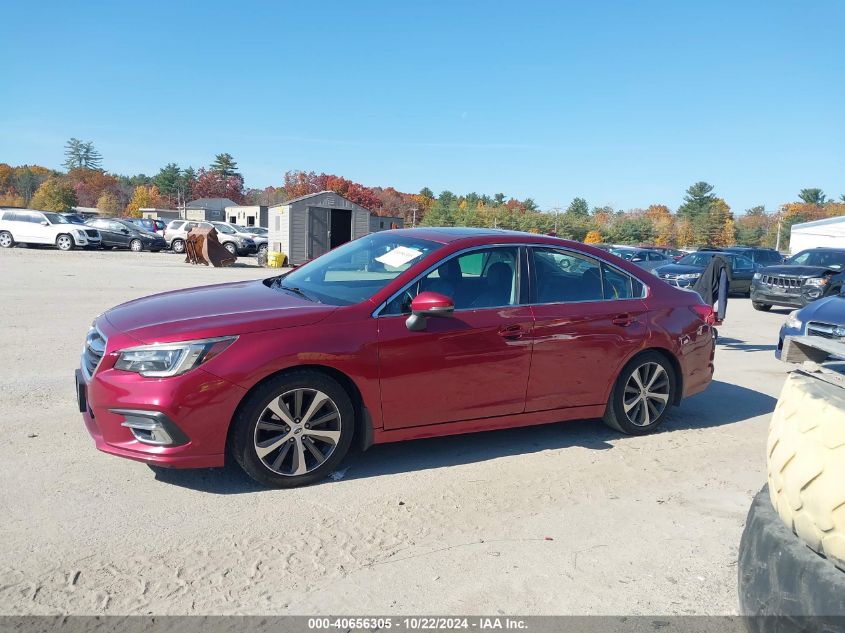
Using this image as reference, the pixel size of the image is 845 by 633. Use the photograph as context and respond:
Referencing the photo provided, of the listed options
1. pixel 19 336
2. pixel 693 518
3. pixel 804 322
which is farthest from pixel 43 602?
pixel 804 322

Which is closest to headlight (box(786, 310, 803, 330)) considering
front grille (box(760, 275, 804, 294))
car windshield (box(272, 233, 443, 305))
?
car windshield (box(272, 233, 443, 305))

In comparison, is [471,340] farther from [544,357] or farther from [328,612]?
[328,612]

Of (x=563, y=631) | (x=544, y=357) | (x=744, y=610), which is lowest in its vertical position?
(x=563, y=631)

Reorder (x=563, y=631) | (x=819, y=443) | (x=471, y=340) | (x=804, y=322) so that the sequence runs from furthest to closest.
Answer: (x=804, y=322) → (x=471, y=340) → (x=563, y=631) → (x=819, y=443)

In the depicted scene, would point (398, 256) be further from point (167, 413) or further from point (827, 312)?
point (827, 312)

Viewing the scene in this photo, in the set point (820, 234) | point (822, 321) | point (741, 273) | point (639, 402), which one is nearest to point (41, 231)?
point (741, 273)

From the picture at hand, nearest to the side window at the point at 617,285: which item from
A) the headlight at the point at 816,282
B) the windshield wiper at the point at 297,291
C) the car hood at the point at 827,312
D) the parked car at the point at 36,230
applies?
the windshield wiper at the point at 297,291

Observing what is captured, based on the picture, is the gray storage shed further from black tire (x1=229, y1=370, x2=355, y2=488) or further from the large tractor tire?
the large tractor tire

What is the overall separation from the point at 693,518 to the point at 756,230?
72.9 metres

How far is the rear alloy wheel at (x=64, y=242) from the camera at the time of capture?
1178 inches

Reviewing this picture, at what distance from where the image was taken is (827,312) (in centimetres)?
802

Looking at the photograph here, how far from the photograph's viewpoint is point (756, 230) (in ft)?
224

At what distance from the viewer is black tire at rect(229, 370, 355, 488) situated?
13.3 ft

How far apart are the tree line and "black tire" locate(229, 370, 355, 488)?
33986mm
